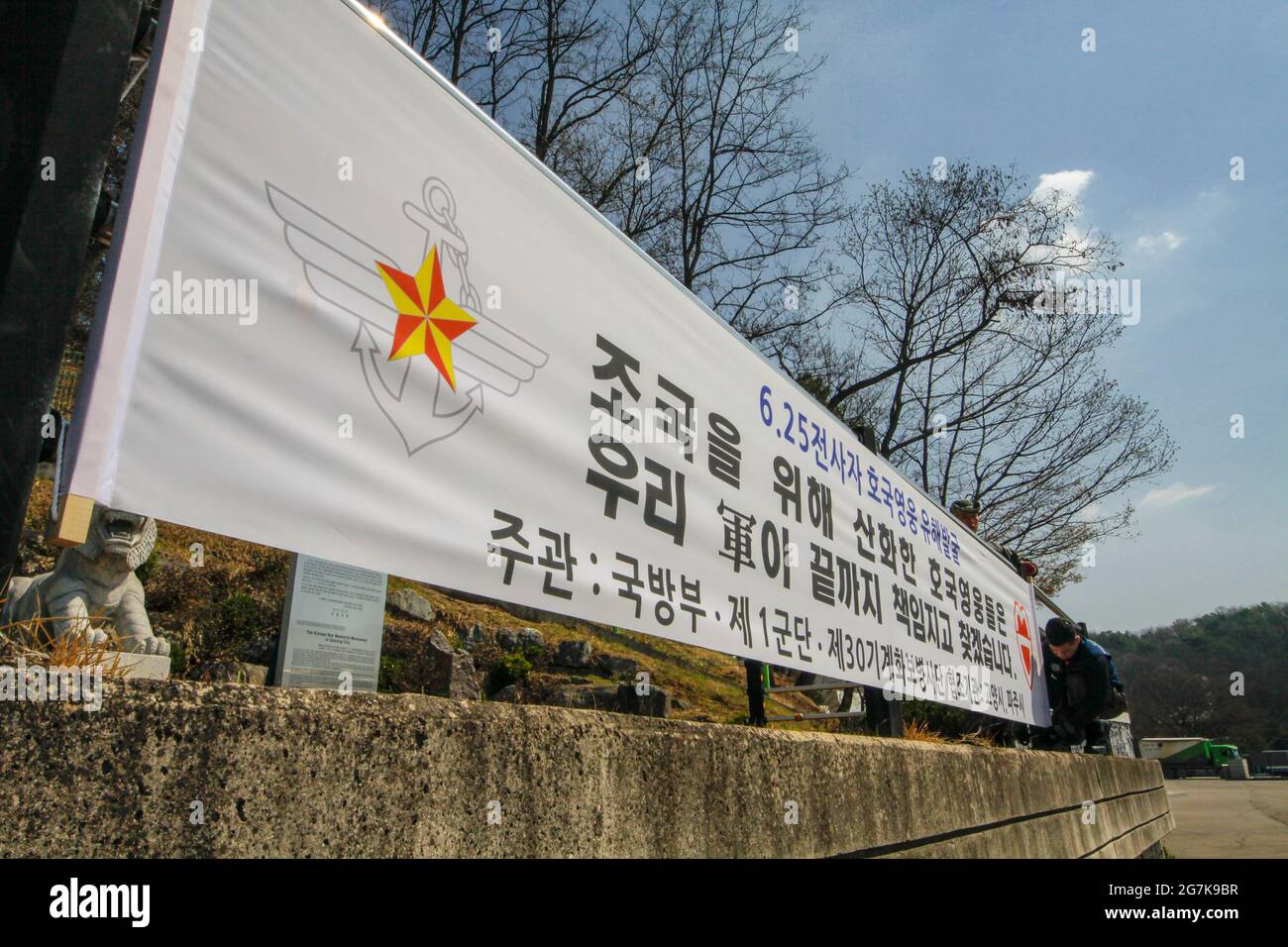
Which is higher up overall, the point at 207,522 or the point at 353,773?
the point at 207,522

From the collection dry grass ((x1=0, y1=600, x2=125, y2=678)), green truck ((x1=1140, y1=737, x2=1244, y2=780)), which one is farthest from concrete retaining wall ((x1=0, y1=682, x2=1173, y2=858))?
green truck ((x1=1140, y1=737, x2=1244, y2=780))

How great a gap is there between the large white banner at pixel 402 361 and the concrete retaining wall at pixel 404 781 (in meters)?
0.32

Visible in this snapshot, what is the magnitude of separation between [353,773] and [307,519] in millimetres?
462

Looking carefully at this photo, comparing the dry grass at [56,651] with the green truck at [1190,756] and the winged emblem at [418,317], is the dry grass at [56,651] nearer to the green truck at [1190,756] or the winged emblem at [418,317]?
the winged emblem at [418,317]

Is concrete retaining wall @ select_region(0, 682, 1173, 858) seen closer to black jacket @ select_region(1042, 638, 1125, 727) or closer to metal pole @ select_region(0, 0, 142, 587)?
metal pole @ select_region(0, 0, 142, 587)

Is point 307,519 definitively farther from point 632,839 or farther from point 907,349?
point 907,349

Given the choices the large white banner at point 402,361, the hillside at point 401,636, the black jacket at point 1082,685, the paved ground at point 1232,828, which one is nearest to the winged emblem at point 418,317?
the large white banner at point 402,361

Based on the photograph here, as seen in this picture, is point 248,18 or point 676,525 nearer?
point 248,18

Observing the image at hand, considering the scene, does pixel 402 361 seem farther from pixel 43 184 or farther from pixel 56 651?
pixel 56 651

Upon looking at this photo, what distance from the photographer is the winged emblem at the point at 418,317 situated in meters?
1.75

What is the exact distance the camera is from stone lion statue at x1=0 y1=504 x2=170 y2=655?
4605 millimetres

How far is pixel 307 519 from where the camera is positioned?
5.43ft

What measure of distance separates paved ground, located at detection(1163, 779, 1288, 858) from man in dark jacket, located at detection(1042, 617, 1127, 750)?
1.43 m
